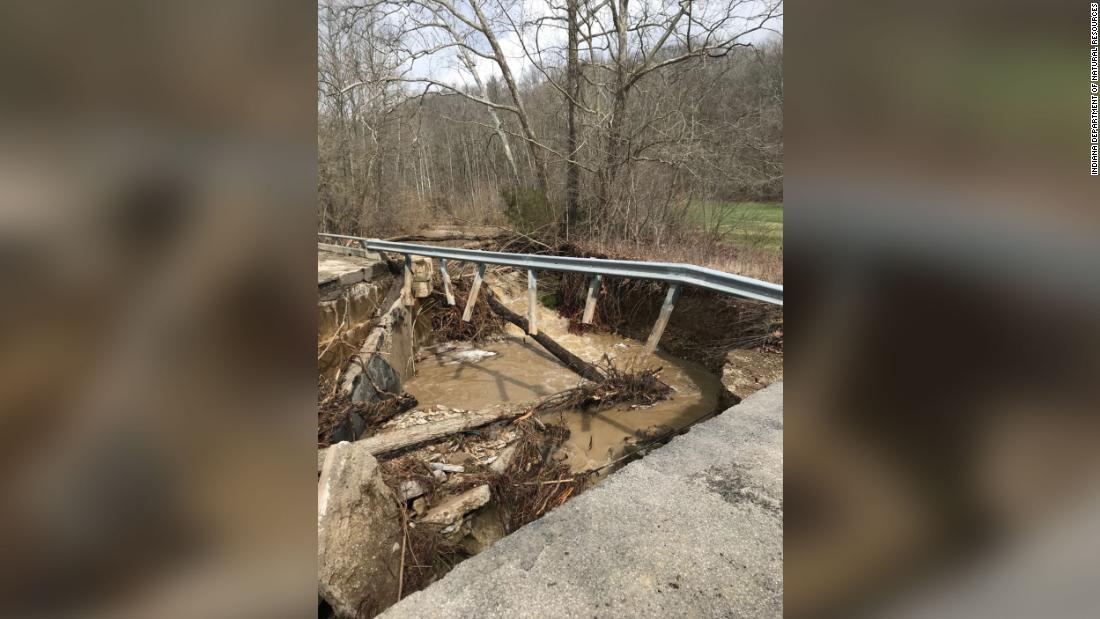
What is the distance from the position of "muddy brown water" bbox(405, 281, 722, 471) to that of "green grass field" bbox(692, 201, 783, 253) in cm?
359

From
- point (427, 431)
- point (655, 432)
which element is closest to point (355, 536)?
point (427, 431)

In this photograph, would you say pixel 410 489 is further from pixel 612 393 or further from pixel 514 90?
pixel 514 90

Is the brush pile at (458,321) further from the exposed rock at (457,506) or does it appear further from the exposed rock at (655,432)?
the exposed rock at (457,506)

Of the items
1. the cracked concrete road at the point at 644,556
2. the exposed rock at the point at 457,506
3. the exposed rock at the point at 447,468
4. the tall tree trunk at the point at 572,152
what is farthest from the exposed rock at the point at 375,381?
the tall tree trunk at the point at 572,152

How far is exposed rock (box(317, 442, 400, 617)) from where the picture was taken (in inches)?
84.6

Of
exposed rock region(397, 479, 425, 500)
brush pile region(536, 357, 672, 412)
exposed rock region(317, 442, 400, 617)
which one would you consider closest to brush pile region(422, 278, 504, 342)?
brush pile region(536, 357, 672, 412)

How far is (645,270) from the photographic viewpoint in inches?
212

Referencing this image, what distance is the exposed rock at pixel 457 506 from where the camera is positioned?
324 centimetres

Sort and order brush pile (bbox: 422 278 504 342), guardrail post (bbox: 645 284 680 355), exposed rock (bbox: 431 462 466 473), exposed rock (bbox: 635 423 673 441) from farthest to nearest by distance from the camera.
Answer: brush pile (bbox: 422 278 504 342), exposed rock (bbox: 635 423 673 441), guardrail post (bbox: 645 284 680 355), exposed rock (bbox: 431 462 466 473)

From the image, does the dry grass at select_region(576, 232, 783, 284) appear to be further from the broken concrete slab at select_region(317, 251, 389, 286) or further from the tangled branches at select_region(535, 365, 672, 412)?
the broken concrete slab at select_region(317, 251, 389, 286)

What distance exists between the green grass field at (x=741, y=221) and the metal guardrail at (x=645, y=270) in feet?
17.0

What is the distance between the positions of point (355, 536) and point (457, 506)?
1.07 meters
